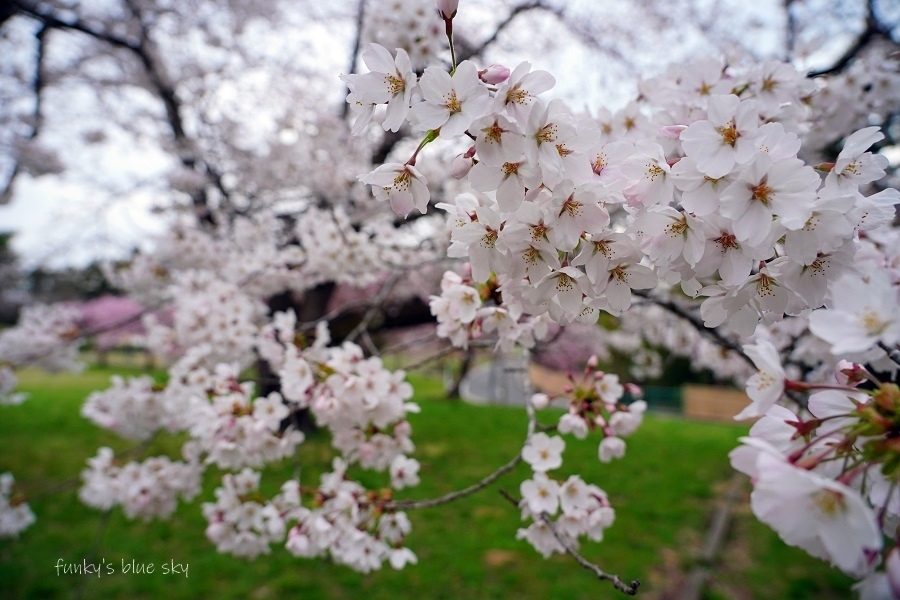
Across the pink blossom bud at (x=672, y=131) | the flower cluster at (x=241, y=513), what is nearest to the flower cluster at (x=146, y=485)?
the flower cluster at (x=241, y=513)

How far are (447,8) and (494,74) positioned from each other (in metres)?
0.18

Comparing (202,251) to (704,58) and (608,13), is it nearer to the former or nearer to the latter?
(704,58)

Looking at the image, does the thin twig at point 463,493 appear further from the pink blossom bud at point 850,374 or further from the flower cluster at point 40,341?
the flower cluster at point 40,341

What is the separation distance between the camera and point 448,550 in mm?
3656

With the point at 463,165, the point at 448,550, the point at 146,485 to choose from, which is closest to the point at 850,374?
the point at 463,165

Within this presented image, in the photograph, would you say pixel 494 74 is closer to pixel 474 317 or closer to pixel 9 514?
pixel 474 317

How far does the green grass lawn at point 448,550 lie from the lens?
312 cm

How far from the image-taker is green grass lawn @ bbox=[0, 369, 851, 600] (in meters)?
3.12

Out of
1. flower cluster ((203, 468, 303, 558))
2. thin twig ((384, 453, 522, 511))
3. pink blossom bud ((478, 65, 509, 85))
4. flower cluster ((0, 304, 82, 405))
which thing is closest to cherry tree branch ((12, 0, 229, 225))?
flower cluster ((0, 304, 82, 405))

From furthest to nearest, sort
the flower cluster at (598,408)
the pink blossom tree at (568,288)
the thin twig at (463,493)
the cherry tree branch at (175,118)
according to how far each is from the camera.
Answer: the cherry tree branch at (175,118), the flower cluster at (598,408), the thin twig at (463,493), the pink blossom tree at (568,288)

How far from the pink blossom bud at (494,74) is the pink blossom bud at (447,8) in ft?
0.50

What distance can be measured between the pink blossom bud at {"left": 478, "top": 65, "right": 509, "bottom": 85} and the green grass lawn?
158cm

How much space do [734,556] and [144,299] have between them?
5.34 metres

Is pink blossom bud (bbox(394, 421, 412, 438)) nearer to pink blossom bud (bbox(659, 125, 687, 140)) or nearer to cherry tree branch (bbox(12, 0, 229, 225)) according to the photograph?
pink blossom bud (bbox(659, 125, 687, 140))
